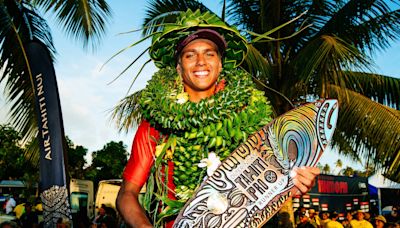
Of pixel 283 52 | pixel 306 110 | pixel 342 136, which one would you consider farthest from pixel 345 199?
pixel 306 110

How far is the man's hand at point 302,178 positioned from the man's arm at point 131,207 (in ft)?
2.08

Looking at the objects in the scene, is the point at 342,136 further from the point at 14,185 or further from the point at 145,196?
the point at 14,185

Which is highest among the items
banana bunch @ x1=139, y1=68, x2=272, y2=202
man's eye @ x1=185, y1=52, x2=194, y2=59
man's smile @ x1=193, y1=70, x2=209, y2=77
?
man's eye @ x1=185, y1=52, x2=194, y2=59

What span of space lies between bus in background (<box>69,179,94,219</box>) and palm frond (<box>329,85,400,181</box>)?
382 inches

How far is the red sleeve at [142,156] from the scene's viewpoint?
7.77 feet

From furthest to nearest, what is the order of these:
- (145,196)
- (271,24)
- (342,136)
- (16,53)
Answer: (342,136)
(271,24)
(16,53)
(145,196)

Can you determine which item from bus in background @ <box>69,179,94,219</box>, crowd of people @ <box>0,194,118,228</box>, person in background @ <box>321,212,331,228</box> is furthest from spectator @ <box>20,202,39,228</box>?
person in background @ <box>321,212,331,228</box>

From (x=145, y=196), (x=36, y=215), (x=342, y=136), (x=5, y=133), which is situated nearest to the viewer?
(x=145, y=196)

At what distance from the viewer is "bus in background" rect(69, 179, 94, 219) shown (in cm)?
1630

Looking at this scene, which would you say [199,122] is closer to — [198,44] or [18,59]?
[198,44]

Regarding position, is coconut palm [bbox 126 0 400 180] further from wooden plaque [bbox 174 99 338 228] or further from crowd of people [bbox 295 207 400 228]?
wooden plaque [bbox 174 99 338 228]

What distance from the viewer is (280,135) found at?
2270mm

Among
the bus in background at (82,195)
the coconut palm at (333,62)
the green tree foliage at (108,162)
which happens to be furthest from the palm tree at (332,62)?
the green tree foliage at (108,162)

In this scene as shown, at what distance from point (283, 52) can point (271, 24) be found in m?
0.77
